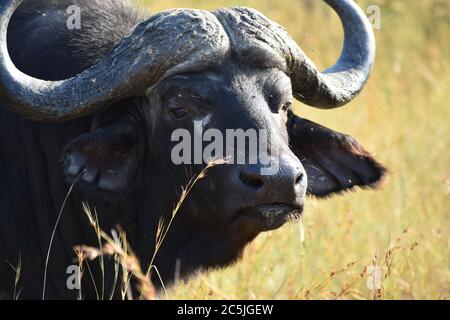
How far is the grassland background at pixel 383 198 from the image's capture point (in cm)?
757

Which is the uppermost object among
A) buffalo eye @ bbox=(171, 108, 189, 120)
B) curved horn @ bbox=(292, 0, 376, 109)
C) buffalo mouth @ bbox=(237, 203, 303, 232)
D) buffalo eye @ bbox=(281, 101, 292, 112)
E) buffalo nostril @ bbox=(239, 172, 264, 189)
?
curved horn @ bbox=(292, 0, 376, 109)

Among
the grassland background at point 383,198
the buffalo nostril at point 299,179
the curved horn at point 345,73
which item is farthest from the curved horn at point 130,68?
the grassland background at point 383,198

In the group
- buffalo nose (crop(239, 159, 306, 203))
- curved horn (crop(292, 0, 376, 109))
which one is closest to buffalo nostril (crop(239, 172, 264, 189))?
buffalo nose (crop(239, 159, 306, 203))

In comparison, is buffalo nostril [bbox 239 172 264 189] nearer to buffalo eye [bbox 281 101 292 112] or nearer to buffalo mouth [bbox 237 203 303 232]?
buffalo mouth [bbox 237 203 303 232]

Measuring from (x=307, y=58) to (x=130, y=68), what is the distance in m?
1.19

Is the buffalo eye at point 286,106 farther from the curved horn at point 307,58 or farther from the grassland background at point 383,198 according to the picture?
the grassland background at point 383,198

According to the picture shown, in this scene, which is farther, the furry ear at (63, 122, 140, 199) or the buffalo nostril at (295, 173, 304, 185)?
the furry ear at (63, 122, 140, 199)

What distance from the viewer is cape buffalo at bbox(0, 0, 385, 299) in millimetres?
5801

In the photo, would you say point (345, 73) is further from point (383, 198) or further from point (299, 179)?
point (383, 198)

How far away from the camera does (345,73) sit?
681 centimetres

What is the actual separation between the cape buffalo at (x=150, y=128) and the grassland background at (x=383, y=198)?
428mm

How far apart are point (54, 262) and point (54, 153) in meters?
0.68

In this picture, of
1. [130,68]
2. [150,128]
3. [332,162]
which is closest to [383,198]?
[332,162]
